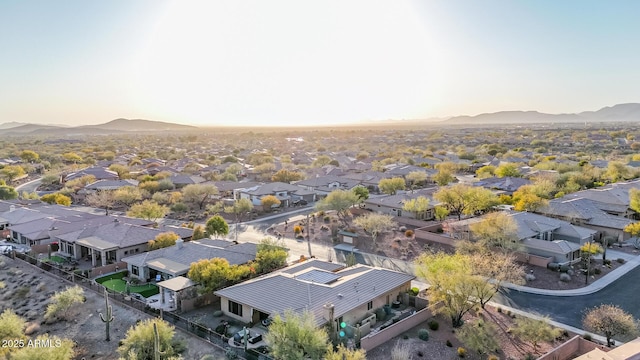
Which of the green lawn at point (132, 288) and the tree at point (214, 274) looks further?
the green lawn at point (132, 288)

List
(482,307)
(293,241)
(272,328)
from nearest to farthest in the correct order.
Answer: (272,328) → (482,307) → (293,241)

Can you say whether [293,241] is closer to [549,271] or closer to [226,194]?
[549,271]

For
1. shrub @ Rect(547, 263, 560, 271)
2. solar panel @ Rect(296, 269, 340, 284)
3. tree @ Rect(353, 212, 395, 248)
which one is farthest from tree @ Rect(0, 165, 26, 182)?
shrub @ Rect(547, 263, 560, 271)

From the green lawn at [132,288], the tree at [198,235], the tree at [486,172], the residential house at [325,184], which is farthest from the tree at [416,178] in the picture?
the green lawn at [132,288]

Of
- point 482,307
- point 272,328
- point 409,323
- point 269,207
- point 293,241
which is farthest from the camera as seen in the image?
point 269,207

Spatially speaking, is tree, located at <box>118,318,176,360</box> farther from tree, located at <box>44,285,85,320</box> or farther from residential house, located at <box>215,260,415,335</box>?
tree, located at <box>44,285,85,320</box>

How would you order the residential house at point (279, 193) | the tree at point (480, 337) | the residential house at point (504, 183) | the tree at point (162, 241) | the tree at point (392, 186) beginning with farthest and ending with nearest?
the tree at point (392, 186) → the residential house at point (504, 183) → the residential house at point (279, 193) → the tree at point (162, 241) → the tree at point (480, 337)

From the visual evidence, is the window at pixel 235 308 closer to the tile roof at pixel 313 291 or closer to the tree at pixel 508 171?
the tile roof at pixel 313 291

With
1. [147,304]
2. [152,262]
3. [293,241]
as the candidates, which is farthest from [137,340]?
[293,241]
